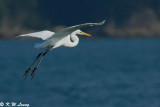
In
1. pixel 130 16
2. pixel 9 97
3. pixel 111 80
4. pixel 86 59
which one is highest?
pixel 130 16

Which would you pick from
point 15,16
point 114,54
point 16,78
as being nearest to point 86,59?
point 114,54

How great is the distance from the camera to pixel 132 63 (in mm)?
48406

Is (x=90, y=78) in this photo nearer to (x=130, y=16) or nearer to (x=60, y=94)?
(x=60, y=94)

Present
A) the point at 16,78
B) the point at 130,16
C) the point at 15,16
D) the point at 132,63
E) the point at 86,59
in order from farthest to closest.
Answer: the point at 130,16 < the point at 15,16 < the point at 86,59 < the point at 132,63 < the point at 16,78

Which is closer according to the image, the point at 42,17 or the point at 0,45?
the point at 42,17

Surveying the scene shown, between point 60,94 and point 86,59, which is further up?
point 86,59

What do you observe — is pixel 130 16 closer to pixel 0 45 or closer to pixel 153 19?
pixel 153 19

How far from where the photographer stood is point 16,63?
1943 inches

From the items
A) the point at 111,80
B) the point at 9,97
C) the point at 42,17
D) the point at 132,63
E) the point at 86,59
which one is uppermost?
the point at 42,17

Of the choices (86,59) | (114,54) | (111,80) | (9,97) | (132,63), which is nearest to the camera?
(9,97)

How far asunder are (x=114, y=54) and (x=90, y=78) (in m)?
26.4

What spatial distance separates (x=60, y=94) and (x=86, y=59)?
29.2 meters

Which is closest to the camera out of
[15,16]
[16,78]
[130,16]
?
[16,78]

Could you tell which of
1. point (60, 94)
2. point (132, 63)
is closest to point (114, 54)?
point (132, 63)
